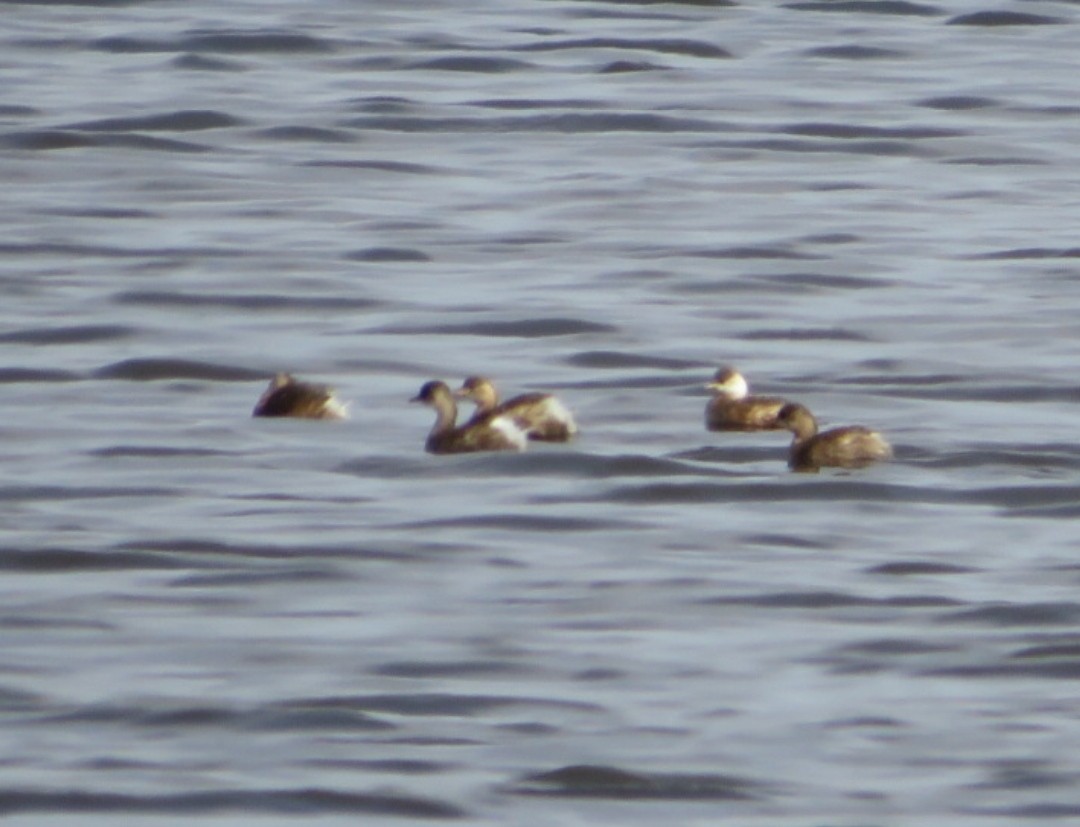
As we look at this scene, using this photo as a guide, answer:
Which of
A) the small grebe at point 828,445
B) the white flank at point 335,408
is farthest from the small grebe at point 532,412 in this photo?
the small grebe at point 828,445

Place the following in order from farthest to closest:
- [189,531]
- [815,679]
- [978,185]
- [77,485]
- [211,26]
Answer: [211,26], [978,185], [77,485], [189,531], [815,679]

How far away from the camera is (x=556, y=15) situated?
29.8 meters

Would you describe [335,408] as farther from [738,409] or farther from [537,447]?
[738,409]

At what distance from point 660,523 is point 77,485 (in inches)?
84.6

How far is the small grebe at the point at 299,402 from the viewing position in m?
13.9

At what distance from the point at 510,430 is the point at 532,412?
0.12m

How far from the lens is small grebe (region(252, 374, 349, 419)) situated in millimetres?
13852


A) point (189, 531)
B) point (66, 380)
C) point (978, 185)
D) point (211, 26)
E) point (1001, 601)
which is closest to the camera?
point (1001, 601)

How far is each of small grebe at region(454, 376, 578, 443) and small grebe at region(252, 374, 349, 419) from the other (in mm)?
Answer: 543

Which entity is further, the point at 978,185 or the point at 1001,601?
the point at 978,185

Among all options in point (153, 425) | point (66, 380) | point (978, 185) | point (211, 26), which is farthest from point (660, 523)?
point (211, 26)

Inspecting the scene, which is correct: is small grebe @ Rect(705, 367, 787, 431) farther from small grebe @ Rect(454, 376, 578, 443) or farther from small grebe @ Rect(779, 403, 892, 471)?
small grebe @ Rect(454, 376, 578, 443)

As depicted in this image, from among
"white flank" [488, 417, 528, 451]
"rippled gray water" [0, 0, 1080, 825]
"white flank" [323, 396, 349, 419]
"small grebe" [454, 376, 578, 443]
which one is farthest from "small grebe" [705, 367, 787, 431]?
"white flank" [323, 396, 349, 419]

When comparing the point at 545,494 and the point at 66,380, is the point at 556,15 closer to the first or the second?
the point at 66,380
